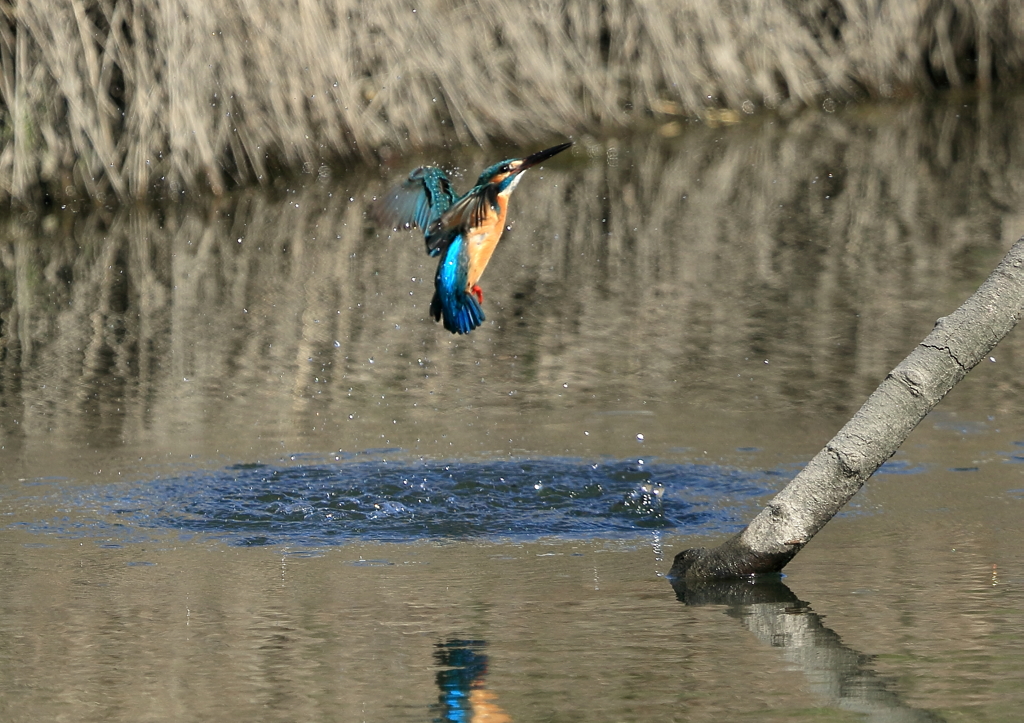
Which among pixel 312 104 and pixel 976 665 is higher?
pixel 312 104

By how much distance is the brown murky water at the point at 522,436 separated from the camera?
3260mm

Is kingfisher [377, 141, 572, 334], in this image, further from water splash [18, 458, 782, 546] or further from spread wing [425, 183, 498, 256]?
water splash [18, 458, 782, 546]

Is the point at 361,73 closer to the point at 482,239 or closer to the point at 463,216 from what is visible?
the point at 482,239

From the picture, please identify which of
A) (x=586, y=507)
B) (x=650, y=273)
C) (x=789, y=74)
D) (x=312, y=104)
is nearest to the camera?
(x=586, y=507)

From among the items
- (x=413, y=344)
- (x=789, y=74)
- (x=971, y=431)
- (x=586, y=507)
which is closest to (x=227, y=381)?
(x=413, y=344)

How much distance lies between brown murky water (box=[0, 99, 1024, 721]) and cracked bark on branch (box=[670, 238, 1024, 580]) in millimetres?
208

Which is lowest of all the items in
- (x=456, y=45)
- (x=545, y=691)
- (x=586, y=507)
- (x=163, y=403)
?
(x=545, y=691)

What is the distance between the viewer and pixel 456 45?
33.5 ft

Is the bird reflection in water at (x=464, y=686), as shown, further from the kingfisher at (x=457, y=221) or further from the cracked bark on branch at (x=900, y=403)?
the kingfisher at (x=457, y=221)

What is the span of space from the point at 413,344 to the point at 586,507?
2272 mm

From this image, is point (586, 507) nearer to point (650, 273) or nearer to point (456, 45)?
point (650, 273)

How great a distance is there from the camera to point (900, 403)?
3.60 metres

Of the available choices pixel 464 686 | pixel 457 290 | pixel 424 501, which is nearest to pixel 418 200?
pixel 457 290

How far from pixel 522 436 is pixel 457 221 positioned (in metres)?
1.60
